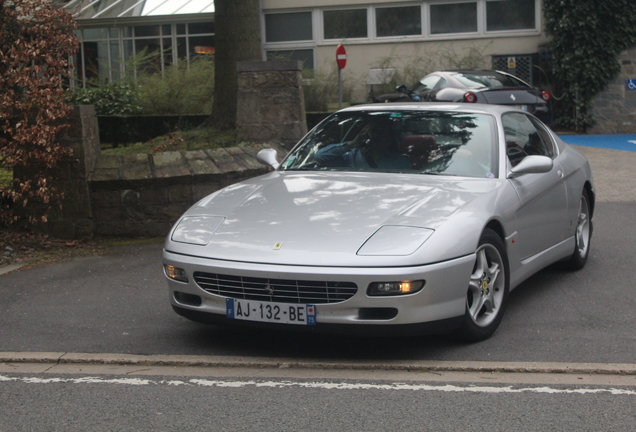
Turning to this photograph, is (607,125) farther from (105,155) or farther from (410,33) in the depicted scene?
(105,155)

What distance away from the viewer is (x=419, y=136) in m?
6.34

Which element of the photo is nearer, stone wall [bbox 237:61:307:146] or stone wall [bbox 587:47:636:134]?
stone wall [bbox 237:61:307:146]

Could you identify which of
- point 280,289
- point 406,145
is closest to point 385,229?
point 280,289

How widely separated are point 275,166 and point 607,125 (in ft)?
53.1

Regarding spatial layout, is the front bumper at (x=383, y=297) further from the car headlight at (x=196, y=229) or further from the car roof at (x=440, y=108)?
the car roof at (x=440, y=108)

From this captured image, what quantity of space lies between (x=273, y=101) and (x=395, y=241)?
6.48 metres

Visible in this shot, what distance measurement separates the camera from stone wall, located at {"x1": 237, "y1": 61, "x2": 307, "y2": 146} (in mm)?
11078

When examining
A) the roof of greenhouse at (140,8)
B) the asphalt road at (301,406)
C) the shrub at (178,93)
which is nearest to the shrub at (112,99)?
the shrub at (178,93)

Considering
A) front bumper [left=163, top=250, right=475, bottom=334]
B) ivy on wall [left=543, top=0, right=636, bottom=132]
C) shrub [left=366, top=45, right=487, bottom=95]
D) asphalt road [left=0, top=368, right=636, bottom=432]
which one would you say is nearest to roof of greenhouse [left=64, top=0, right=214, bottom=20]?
shrub [left=366, top=45, right=487, bottom=95]

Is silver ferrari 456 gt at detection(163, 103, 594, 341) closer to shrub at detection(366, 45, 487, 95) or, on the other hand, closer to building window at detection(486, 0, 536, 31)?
shrub at detection(366, 45, 487, 95)

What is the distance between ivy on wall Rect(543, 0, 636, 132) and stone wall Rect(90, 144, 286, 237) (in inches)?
541

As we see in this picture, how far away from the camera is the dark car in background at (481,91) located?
1581 cm

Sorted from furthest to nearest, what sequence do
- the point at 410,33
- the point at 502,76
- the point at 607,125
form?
the point at 410,33
the point at 607,125
the point at 502,76

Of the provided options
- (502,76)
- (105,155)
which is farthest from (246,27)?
(502,76)
